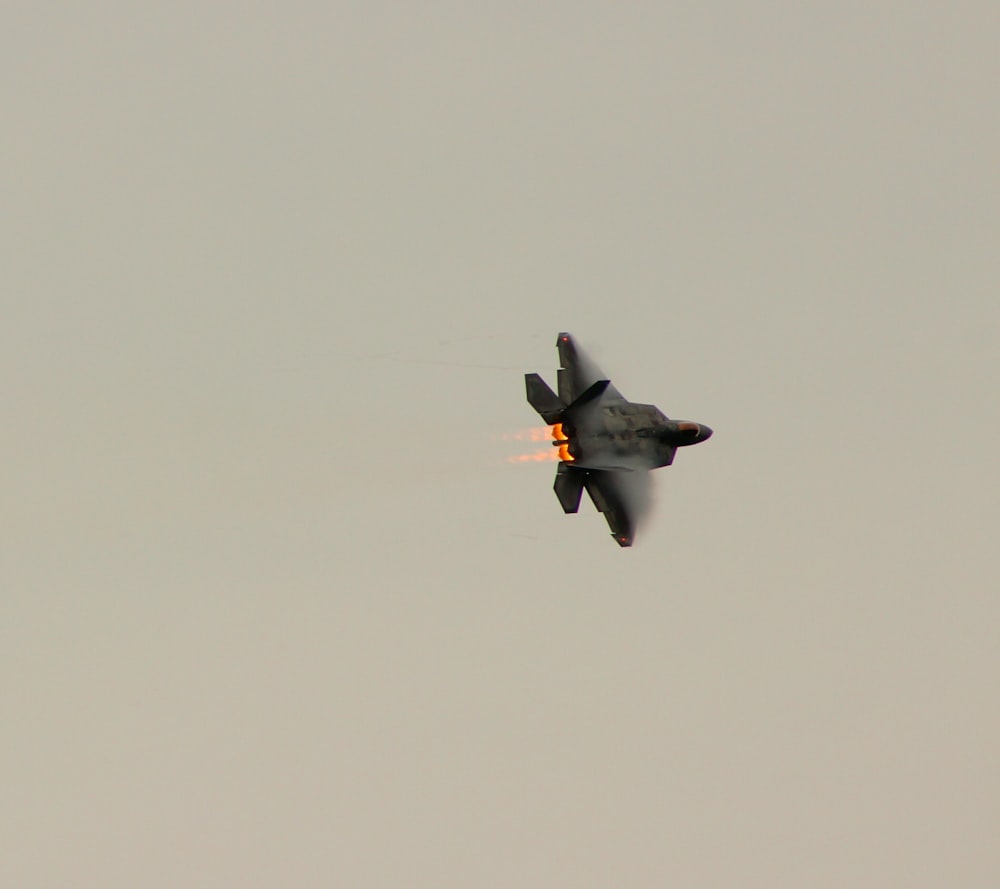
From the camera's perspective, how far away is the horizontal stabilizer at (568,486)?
135625mm

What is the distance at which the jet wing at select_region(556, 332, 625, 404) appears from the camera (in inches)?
5414

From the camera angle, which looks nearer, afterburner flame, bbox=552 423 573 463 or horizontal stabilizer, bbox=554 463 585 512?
afterburner flame, bbox=552 423 573 463

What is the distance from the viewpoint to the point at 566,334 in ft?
461

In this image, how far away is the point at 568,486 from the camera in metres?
136

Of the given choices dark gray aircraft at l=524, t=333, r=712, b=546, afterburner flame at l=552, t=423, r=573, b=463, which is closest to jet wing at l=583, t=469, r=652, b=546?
dark gray aircraft at l=524, t=333, r=712, b=546

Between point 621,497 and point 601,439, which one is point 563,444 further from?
point 621,497

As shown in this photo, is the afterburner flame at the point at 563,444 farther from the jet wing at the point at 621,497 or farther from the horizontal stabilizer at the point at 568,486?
the jet wing at the point at 621,497

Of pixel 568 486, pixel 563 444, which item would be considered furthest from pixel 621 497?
pixel 563 444

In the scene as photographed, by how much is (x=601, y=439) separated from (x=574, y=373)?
4.63 m

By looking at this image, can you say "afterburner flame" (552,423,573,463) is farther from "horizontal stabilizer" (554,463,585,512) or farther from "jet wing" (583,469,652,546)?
"jet wing" (583,469,652,546)

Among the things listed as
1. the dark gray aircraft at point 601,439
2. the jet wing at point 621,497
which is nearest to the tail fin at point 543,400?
the dark gray aircraft at point 601,439

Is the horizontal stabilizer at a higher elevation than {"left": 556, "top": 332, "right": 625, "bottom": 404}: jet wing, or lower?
lower

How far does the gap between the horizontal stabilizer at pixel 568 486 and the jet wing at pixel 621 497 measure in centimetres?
67

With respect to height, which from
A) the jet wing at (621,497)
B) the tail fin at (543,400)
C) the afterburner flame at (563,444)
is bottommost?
the jet wing at (621,497)
